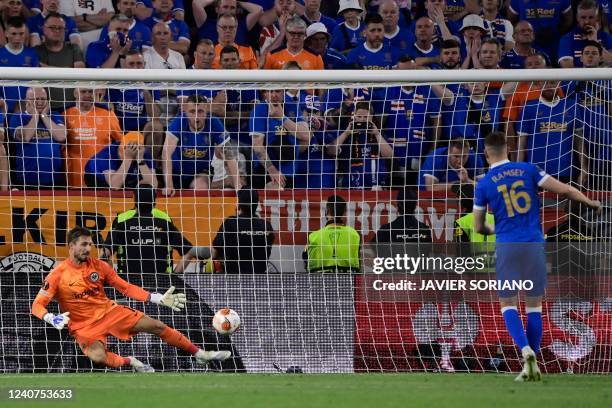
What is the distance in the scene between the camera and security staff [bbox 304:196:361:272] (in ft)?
37.6

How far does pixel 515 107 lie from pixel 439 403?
4.55 m

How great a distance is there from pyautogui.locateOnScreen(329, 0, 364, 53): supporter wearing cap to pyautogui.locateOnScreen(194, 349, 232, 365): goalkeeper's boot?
5.12 m

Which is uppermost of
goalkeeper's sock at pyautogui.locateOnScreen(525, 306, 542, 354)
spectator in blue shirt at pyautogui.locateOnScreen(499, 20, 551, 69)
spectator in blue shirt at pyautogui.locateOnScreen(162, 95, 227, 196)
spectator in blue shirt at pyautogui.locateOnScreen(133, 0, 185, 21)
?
spectator in blue shirt at pyautogui.locateOnScreen(133, 0, 185, 21)

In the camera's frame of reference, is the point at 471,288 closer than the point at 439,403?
No

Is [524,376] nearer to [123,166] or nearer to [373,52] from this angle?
[123,166]

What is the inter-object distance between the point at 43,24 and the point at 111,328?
16.1ft

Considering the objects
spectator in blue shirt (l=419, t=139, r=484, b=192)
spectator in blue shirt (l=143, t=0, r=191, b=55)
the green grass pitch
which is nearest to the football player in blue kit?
the green grass pitch

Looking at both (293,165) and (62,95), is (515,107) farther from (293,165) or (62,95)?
(62,95)

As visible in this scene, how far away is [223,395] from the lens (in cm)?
871

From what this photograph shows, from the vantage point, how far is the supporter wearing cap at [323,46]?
14.5 meters

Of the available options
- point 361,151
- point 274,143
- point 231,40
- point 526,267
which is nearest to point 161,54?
point 231,40

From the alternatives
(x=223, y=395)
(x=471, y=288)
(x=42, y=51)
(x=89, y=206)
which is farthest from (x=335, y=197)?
(x=42, y=51)

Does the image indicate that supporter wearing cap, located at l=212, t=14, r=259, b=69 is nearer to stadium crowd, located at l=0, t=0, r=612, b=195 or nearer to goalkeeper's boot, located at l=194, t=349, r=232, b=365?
stadium crowd, located at l=0, t=0, r=612, b=195

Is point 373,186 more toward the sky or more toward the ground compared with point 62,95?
more toward the ground
